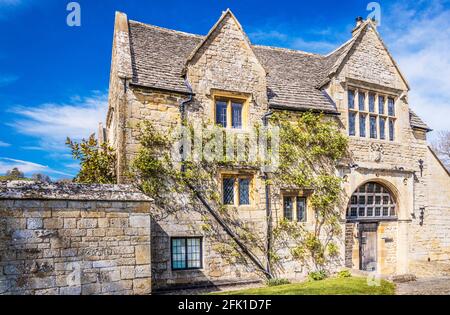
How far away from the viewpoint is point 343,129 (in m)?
14.9

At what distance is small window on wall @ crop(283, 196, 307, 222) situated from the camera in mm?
13664

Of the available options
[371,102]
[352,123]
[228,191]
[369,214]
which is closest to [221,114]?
[228,191]

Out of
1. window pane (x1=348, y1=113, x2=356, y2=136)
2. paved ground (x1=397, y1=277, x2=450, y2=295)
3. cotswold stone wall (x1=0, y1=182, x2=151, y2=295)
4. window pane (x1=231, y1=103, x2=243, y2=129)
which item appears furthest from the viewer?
window pane (x1=348, y1=113, x2=356, y2=136)

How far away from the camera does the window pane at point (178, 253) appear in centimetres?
1159

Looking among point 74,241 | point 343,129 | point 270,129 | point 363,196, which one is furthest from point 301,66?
point 74,241

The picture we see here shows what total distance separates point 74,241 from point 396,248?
13514 mm

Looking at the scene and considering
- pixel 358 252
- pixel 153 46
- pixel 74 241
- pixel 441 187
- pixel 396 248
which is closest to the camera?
pixel 74 241

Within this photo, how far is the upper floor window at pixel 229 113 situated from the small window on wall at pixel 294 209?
11.1 feet

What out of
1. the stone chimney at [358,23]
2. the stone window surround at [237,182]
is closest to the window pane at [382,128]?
the stone chimney at [358,23]

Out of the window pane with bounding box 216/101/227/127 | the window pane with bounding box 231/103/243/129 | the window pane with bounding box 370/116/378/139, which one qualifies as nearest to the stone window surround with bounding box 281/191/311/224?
the window pane with bounding box 231/103/243/129

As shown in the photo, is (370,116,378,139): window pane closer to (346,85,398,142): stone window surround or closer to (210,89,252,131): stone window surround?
(346,85,398,142): stone window surround

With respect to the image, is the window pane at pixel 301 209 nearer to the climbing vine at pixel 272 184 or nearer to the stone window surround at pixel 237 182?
the climbing vine at pixel 272 184

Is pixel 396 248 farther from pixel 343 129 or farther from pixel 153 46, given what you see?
pixel 153 46

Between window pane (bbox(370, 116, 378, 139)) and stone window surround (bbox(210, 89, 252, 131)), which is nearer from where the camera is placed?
stone window surround (bbox(210, 89, 252, 131))
